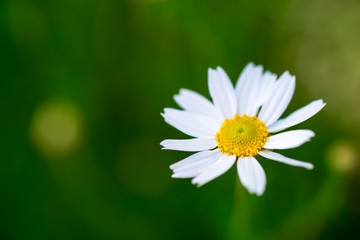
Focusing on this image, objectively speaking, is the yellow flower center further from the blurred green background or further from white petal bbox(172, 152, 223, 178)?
the blurred green background

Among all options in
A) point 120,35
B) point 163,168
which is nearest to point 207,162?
point 163,168

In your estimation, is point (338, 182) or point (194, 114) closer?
point (194, 114)

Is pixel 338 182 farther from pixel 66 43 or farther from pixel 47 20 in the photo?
pixel 47 20

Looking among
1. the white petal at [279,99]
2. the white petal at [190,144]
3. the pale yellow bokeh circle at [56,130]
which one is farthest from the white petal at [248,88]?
the pale yellow bokeh circle at [56,130]

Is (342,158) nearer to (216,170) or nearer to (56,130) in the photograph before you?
(216,170)

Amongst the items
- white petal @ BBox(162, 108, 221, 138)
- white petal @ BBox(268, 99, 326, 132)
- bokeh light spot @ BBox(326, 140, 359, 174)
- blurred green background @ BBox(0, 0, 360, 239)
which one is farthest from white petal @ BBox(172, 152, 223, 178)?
bokeh light spot @ BBox(326, 140, 359, 174)

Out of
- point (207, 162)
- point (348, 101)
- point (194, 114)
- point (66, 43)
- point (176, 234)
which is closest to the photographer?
point (207, 162)
